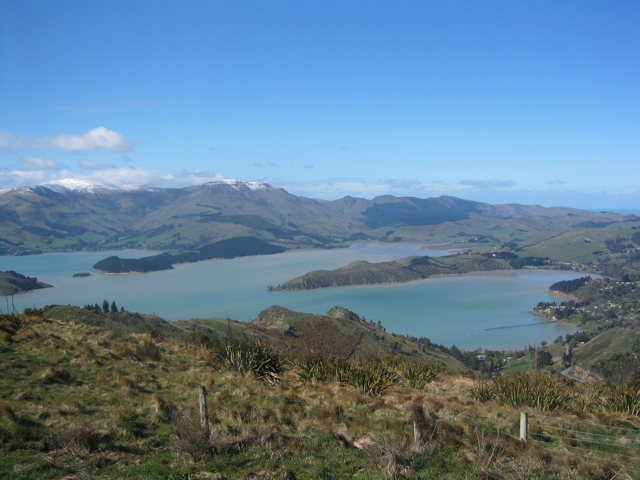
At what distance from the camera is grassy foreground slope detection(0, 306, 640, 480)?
209 inches

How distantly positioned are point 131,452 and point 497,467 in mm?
4476

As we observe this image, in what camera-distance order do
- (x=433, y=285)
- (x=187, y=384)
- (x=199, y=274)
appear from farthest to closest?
(x=199, y=274) → (x=433, y=285) → (x=187, y=384)

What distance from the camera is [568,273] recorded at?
465 feet

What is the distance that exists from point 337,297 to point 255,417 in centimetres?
10109

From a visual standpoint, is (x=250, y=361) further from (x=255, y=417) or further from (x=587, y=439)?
(x=587, y=439)

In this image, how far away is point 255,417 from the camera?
6.98 m

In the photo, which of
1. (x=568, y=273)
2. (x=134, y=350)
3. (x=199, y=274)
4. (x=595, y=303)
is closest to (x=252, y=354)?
(x=134, y=350)

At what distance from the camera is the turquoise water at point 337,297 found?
252ft

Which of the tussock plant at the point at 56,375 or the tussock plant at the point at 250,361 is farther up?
the tussock plant at the point at 56,375

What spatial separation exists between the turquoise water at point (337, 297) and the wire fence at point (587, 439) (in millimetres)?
60894

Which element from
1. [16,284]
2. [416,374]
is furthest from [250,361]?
[16,284]

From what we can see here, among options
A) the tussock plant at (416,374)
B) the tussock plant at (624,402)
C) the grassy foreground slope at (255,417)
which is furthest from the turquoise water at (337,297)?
the grassy foreground slope at (255,417)

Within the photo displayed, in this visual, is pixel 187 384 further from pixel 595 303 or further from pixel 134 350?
pixel 595 303

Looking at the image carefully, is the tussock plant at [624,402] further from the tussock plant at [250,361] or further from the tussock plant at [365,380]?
the tussock plant at [250,361]
